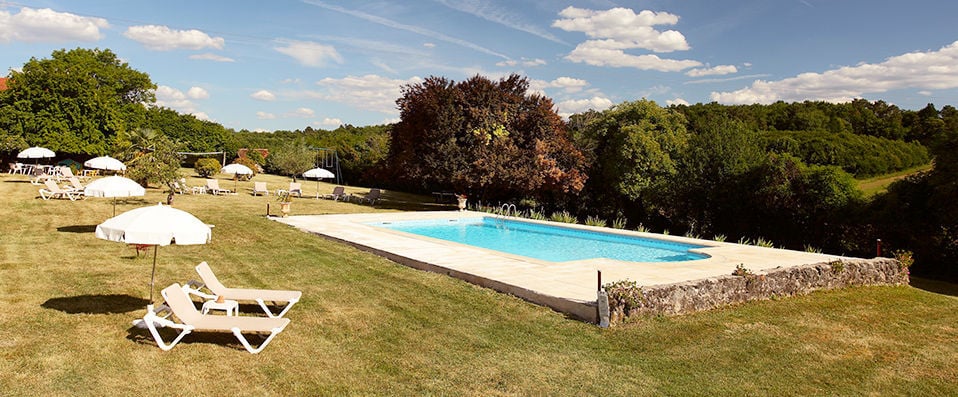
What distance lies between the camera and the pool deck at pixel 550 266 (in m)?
8.42

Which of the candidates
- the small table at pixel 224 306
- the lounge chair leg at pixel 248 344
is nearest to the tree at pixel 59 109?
the small table at pixel 224 306

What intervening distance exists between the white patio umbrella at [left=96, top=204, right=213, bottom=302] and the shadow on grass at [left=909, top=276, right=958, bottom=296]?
1444 cm

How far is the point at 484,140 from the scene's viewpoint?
23000mm

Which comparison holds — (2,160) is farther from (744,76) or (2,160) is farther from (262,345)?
(744,76)

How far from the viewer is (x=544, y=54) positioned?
2861cm

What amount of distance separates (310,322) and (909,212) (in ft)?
52.8

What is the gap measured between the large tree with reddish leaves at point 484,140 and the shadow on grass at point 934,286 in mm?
11799

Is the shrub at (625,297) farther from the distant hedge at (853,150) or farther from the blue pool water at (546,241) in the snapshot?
the distant hedge at (853,150)

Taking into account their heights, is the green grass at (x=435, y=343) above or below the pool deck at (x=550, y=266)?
below

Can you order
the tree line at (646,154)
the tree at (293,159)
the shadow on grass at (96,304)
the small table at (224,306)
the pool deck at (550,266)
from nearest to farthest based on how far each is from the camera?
the small table at (224,306) < the shadow on grass at (96,304) < the pool deck at (550,266) < the tree line at (646,154) < the tree at (293,159)

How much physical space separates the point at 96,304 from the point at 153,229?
2.29m

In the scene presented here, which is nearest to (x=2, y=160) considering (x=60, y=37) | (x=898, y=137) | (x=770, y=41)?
(x=60, y=37)

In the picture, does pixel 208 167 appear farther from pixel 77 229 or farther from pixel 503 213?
pixel 77 229

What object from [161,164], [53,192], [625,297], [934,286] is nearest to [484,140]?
[161,164]
